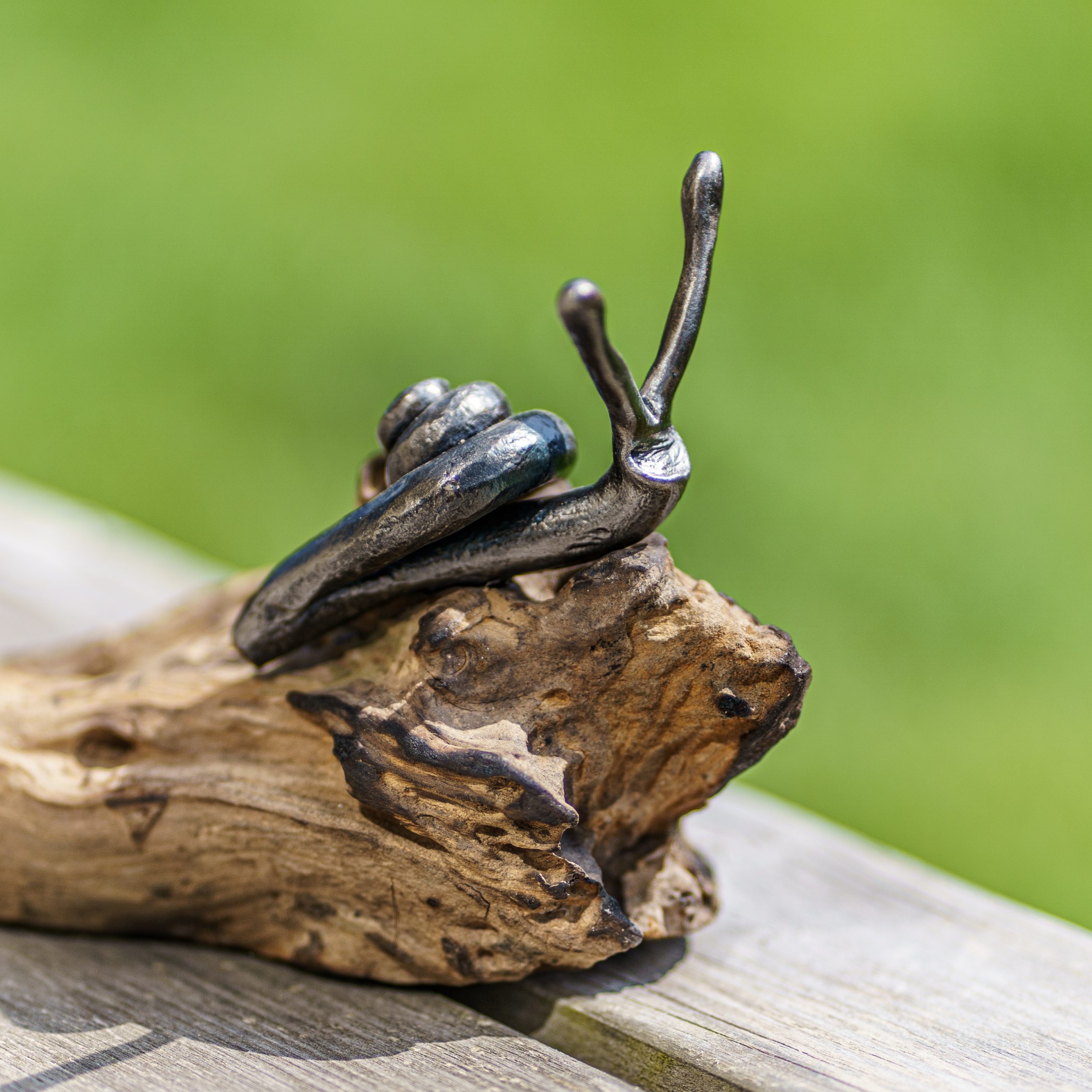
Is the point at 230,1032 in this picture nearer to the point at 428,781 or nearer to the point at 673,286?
the point at 428,781

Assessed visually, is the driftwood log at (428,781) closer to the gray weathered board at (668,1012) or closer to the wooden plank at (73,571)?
the gray weathered board at (668,1012)

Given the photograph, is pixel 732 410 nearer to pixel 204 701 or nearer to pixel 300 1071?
pixel 204 701

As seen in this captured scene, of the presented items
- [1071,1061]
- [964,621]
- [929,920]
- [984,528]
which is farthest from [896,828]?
[1071,1061]

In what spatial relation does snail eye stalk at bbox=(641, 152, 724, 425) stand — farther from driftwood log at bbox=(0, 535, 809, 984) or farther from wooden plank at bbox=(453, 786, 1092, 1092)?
wooden plank at bbox=(453, 786, 1092, 1092)

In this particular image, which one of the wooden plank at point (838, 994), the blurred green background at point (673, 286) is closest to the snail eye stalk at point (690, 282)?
the wooden plank at point (838, 994)

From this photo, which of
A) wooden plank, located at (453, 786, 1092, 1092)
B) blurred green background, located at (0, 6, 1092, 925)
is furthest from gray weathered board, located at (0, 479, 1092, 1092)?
blurred green background, located at (0, 6, 1092, 925)
